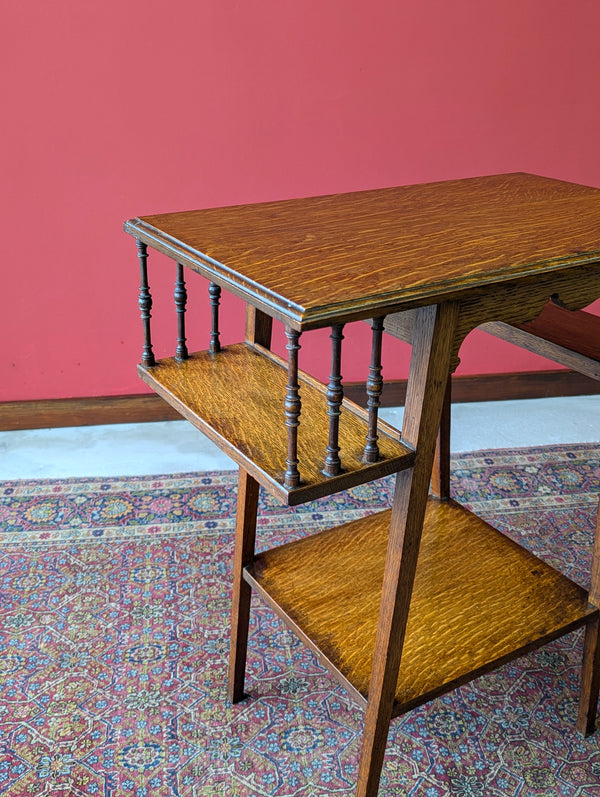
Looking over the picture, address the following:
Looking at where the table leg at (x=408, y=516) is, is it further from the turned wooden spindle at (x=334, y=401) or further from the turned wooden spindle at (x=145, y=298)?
the turned wooden spindle at (x=145, y=298)

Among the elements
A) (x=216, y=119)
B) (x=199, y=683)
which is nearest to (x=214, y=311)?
(x=199, y=683)

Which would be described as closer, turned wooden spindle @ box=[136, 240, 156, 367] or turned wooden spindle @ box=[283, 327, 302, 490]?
turned wooden spindle @ box=[283, 327, 302, 490]

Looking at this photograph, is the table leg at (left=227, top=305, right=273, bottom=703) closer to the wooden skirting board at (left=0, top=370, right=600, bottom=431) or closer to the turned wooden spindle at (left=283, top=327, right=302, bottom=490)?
the turned wooden spindle at (left=283, top=327, right=302, bottom=490)

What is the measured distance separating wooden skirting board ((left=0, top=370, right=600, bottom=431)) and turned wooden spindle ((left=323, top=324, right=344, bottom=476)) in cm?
248

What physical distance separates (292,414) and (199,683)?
50.3 inches

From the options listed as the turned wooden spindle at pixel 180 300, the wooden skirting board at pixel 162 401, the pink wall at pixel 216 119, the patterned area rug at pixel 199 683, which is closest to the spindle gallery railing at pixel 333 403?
the turned wooden spindle at pixel 180 300

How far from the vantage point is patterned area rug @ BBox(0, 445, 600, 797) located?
2068 millimetres

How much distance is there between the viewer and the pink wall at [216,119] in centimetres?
331

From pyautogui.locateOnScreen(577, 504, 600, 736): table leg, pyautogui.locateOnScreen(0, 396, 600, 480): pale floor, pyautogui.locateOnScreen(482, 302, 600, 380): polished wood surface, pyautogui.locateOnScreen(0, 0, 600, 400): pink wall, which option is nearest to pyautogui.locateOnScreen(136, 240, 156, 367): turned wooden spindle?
pyautogui.locateOnScreen(482, 302, 600, 380): polished wood surface

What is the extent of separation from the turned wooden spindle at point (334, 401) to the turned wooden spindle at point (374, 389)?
0.05m

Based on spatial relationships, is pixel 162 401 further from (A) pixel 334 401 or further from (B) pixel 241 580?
(A) pixel 334 401

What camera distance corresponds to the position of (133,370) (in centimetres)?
382

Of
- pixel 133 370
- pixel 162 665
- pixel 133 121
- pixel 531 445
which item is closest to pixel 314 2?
pixel 133 121

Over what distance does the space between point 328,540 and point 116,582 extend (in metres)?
0.89
